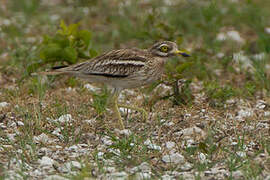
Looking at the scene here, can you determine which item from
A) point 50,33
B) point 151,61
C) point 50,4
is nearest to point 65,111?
point 151,61

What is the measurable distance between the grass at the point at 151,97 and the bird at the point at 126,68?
23 cm

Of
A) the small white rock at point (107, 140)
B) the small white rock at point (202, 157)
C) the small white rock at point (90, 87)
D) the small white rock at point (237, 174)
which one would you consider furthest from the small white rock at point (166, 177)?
the small white rock at point (90, 87)

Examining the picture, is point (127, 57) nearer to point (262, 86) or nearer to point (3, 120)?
point (3, 120)

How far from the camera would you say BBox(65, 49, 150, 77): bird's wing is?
6.18 m

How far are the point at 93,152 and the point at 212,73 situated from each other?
3.19m

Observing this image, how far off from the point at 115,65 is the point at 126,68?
5.2 inches

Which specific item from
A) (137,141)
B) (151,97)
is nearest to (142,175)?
(137,141)

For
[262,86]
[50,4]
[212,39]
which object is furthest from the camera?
[50,4]

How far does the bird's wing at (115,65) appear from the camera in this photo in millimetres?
6180

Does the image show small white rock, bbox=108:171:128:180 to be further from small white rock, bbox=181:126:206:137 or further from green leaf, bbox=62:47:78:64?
green leaf, bbox=62:47:78:64

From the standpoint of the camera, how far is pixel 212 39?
922cm

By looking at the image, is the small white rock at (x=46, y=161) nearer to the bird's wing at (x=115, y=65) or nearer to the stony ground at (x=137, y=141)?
the stony ground at (x=137, y=141)

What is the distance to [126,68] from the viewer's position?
244 inches

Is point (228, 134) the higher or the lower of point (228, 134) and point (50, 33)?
the lower
